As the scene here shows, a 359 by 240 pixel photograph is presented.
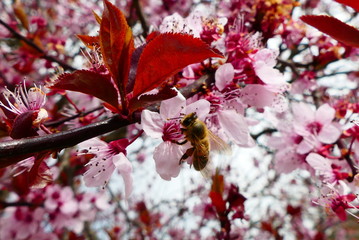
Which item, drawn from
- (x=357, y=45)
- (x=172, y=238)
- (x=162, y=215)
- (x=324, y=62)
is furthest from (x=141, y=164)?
(x=357, y=45)

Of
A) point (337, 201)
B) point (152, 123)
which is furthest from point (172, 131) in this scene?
point (337, 201)

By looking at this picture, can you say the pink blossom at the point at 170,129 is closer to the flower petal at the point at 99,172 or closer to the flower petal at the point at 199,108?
the flower petal at the point at 199,108

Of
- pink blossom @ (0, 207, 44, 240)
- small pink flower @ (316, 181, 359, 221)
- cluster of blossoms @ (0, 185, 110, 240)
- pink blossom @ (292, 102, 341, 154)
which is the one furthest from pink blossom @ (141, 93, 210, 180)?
pink blossom @ (0, 207, 44, 240)

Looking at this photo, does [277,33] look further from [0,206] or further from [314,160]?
[0,206]

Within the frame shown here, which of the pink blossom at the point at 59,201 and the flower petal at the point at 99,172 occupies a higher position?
the flower petal at the point at 99,172

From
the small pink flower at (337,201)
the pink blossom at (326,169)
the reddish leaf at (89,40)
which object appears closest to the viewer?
the reddish leaf at (89,40)

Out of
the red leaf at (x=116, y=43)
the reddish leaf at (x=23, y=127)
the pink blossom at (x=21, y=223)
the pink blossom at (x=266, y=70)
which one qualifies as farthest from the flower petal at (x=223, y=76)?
the pink blossom at (x=21, y=223)
